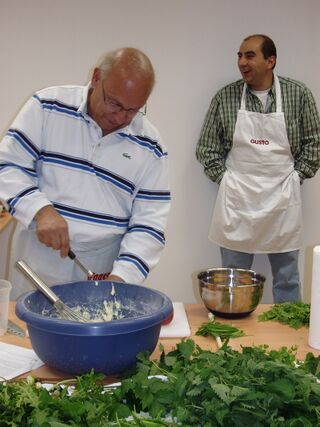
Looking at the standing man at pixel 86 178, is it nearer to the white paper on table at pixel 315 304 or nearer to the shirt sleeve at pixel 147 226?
the shirt sleeve at pixel 147 226

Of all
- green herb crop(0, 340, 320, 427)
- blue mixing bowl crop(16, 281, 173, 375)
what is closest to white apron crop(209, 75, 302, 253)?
blue mixing bowl crop(16, 281, 173, 375)

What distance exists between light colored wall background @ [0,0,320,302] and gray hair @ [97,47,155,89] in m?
2.04

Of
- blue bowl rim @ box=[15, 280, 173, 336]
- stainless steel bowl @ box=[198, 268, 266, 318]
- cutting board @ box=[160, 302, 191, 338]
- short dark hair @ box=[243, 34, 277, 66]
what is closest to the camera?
blue bowl rim @ box=[15, 280, 173, 336]

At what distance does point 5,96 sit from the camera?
383 centimetres

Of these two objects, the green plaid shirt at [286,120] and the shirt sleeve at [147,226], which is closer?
the shirt sleeve at [147,226]

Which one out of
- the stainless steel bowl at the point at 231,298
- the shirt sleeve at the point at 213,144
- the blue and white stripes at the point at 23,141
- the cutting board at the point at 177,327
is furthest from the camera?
the shirt sleeve at the point at 213,144

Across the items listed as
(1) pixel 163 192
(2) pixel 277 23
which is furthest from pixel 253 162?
(1) pixel 163 192

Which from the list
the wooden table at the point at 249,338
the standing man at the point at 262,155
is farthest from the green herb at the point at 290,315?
the standing man at the point at 262,155

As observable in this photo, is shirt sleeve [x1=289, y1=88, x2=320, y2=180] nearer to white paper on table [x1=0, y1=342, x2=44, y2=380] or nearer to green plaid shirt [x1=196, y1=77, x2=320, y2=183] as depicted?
green plaid shirt [x1=196, y1=77, x2=320, y2=183]

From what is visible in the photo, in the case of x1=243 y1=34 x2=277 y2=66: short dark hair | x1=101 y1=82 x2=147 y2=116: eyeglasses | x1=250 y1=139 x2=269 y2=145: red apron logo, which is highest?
x1=243 y1=34 x2=277 y2=66: short dark hair

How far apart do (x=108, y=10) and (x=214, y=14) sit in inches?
27.7

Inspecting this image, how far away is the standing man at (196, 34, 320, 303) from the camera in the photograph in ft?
11.6

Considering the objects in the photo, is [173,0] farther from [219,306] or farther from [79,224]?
[219,306]

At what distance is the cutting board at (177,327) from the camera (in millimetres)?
1636
